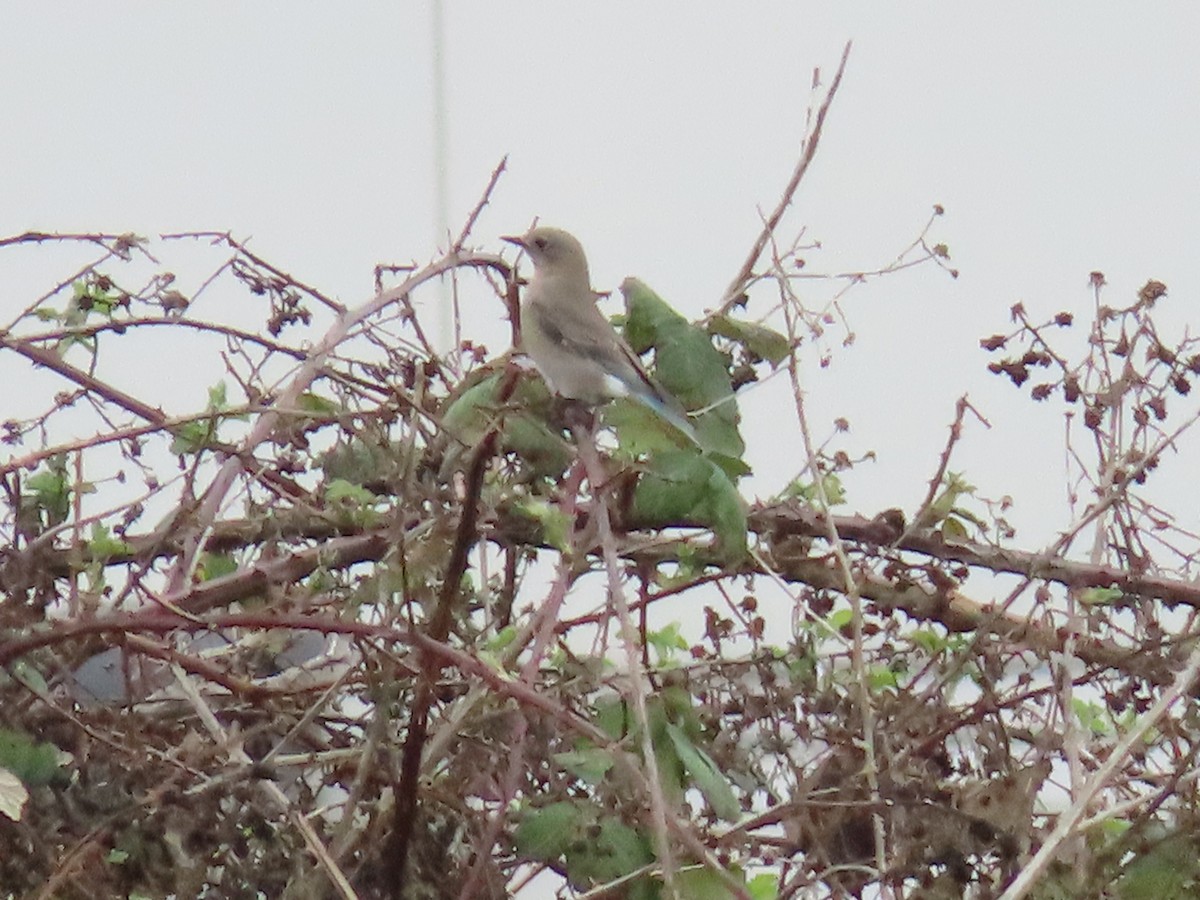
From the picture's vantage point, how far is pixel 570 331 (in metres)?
2.71

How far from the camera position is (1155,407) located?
169 centimetres

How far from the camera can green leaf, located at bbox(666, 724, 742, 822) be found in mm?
1330

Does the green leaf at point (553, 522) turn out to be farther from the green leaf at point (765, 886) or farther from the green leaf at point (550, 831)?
the green leaf at point (765, 886)

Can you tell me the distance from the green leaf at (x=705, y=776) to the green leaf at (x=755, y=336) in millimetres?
458

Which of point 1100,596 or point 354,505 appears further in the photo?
point 1100,596

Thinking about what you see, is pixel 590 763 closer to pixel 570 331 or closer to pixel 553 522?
pixel 553 522

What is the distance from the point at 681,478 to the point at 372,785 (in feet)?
1.38

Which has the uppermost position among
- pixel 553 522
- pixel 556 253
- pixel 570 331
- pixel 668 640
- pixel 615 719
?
pixel 556 253

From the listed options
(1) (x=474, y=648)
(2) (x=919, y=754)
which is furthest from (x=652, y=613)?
(1) (x=474, y=648)

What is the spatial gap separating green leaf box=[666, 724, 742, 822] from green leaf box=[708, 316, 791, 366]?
0.46m

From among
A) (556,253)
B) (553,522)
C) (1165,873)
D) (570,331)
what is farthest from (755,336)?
(556,253)

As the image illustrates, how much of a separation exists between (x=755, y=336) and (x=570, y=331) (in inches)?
42.9

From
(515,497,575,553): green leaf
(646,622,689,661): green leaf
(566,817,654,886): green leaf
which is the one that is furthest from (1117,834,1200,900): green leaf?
(646,622,689,661): green leaf

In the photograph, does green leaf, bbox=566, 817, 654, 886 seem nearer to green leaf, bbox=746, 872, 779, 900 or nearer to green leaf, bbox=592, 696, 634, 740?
green leaf, bbox=592, 696, 634, 740
